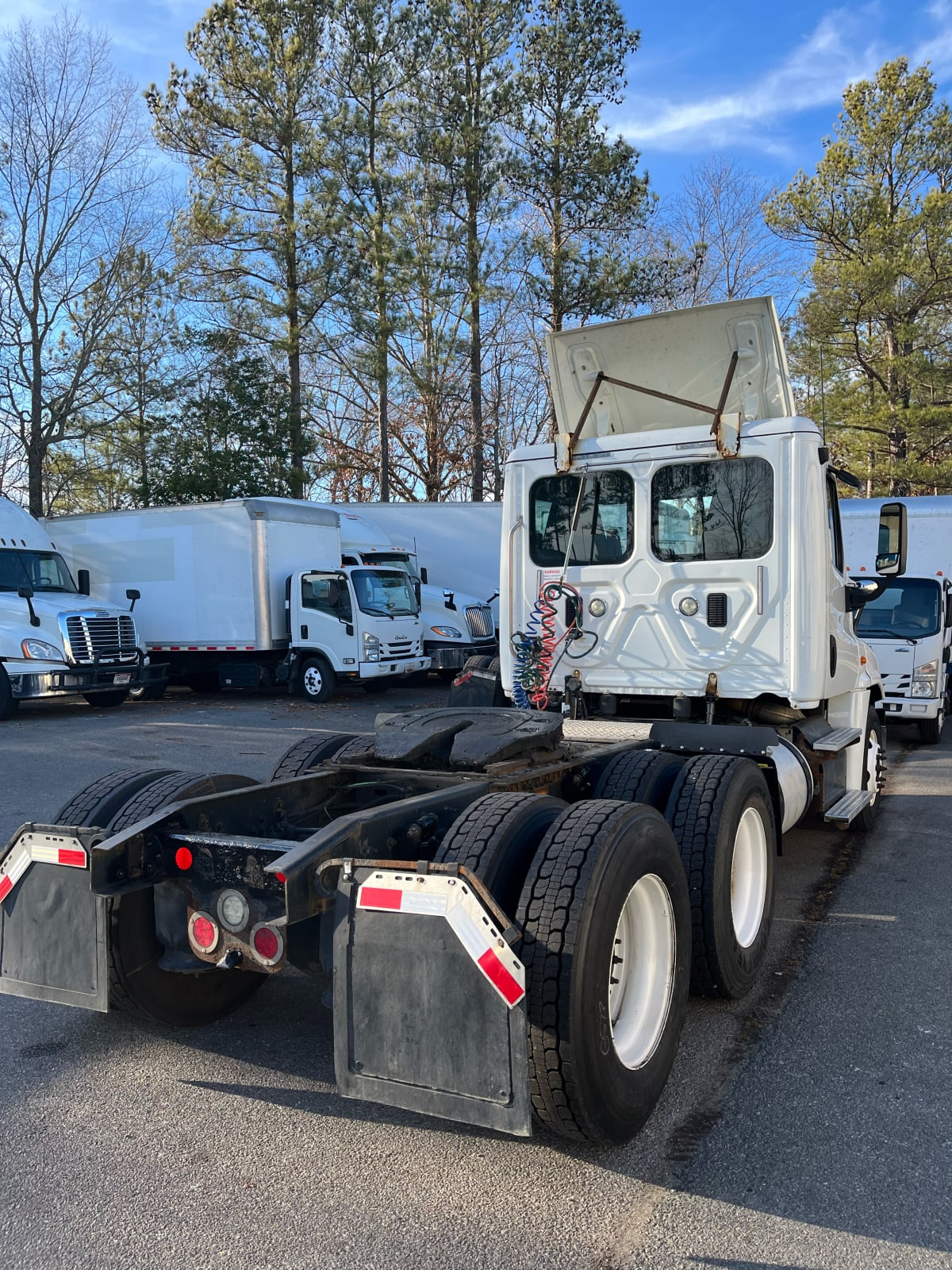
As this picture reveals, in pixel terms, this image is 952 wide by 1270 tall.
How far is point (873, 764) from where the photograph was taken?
7555 mm

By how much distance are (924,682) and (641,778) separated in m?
8.10

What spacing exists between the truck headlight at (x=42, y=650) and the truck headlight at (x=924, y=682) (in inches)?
471

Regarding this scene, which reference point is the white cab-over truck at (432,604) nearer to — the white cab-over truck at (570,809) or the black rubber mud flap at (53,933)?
the white cab-over truck at (570,809)

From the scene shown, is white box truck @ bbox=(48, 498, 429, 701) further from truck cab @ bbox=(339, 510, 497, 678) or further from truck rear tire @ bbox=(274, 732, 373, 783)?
truck rear tire @ bbox=(274, 732, 373, 783)

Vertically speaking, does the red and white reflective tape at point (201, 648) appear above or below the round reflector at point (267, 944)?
above

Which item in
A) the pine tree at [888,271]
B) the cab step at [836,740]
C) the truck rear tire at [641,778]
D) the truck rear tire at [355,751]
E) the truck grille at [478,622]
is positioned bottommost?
the cab step at [836,740]

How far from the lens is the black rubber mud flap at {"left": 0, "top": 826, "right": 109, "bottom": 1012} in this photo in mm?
3250

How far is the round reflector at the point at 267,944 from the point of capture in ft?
10.3

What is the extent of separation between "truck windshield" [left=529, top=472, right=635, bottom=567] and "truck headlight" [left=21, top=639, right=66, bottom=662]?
10871mm

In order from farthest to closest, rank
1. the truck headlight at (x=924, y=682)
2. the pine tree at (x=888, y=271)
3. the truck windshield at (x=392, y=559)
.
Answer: the pine tree at (x=888, y=271)
the truck windshield at (x=392, y=559)
the truck headlight at (x=924, y=682)

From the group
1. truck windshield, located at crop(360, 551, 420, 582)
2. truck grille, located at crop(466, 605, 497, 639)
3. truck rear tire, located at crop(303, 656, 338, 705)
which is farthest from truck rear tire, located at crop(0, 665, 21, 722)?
truck grille, located at crop(466, 605, 497, 639)

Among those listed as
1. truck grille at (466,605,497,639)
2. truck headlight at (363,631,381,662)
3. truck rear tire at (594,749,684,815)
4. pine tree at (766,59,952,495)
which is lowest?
truck rear tire at (594,749,684,815)

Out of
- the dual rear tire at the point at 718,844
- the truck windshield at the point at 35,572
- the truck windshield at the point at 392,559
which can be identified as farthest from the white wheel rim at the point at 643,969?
the truck windshield at the point at 392,559

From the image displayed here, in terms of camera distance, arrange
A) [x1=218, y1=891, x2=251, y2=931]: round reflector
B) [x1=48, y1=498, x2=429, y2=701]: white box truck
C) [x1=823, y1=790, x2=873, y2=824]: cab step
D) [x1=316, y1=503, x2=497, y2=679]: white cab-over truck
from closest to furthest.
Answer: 1. [x1=218, y1=891, x2=251, y2=931]: round reflector
2. [x1=823, y1=790, x2=873, y2=824]: cab step
3. [x1=48, y1=498, x2=429, y2=701]: white box truck
4. [x1=316, y1=503, x2=497, y2=679]: white cab-over truck
